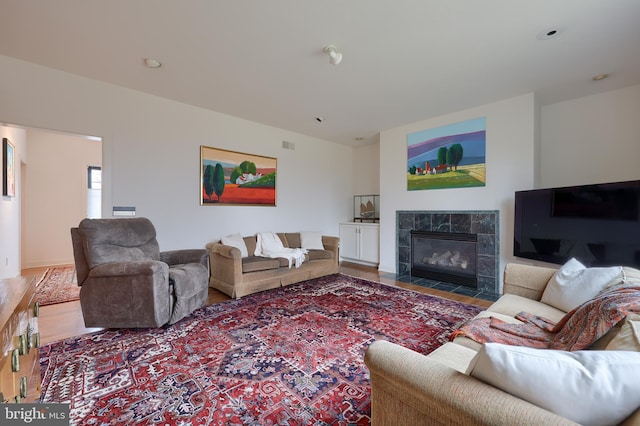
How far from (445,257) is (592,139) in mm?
2393

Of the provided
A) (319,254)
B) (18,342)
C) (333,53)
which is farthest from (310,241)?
(18,342)

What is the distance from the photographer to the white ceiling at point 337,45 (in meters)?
2.01

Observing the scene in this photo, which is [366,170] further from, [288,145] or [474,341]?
[474,341]

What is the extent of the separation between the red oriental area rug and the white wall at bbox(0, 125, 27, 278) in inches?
88.3

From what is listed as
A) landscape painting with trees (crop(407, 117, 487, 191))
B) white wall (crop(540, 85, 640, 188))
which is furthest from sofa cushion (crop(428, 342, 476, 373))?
white wall (crop(540, 85, 640, 188))

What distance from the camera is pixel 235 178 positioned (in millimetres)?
4309

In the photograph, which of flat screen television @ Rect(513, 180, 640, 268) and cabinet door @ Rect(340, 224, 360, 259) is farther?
cabinet door @ Rect(340, 224, 360, 259)

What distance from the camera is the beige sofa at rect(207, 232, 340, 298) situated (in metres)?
3.32

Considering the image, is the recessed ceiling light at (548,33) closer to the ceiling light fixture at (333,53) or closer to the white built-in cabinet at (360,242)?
the ceiling light fixture at (333,53)

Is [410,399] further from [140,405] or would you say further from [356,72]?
[356,72]

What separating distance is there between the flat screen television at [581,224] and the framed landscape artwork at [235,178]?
3680 mm

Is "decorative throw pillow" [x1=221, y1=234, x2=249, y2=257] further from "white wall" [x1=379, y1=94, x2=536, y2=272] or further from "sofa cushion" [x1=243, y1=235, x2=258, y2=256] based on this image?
"white wall" [x1=379, y1=94, x2=536, y2=272]

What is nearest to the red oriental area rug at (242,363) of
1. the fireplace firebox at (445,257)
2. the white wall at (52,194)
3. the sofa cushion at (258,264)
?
the sofa cushion at (258,264)

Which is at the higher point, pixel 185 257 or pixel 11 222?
pixel 11 222
